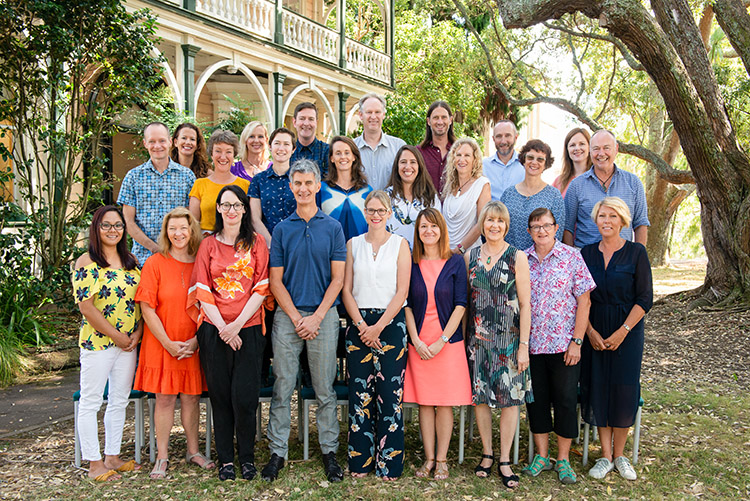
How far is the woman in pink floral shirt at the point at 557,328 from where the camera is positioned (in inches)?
170

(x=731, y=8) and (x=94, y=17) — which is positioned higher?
(x=731, y=8)

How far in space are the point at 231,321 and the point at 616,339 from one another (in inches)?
106

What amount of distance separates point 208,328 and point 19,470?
5.99 feet

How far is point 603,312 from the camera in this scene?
4.41 meters

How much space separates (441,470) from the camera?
4355mm

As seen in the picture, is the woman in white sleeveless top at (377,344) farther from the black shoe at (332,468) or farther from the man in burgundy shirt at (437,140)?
the man in burgundy shirt at (437,140)

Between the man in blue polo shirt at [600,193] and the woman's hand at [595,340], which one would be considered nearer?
the woman's hand at [595,340]

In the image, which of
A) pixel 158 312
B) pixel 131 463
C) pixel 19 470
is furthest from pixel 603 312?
pixel 19 470

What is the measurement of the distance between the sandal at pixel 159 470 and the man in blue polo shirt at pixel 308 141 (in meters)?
2.47

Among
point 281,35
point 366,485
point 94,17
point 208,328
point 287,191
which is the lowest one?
point 366,485

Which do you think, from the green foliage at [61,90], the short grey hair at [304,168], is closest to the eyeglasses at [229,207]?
the short grey hair at [304,168]

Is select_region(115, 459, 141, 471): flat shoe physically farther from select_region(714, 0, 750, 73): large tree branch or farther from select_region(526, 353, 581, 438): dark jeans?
select_region(714, 0, 750, 73): large tree branch

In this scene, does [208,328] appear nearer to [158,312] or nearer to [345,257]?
[158,312]

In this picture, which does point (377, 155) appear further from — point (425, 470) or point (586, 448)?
point (586, 448)
